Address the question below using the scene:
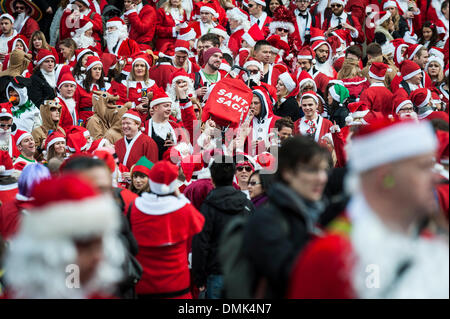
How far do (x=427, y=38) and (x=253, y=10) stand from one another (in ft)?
11.9

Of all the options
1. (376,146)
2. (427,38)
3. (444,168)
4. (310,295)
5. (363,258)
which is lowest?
(427,38)

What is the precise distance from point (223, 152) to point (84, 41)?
6.33 m

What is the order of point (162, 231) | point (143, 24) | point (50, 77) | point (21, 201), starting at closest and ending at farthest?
point (21, 201) < point (162, 231) < point (50, 77) < point (143, 24)

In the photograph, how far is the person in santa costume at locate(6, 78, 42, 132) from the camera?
9156 millimetres

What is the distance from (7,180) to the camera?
5973 mm

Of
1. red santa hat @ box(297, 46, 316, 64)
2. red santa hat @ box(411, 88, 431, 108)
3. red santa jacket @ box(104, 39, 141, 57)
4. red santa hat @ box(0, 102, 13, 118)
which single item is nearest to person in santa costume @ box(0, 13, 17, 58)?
red santa jacket @ box(104, 39, 141, 57)

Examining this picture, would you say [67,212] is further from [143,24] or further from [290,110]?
[143,24]

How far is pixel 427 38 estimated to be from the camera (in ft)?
45.0

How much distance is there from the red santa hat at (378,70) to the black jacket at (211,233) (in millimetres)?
5522

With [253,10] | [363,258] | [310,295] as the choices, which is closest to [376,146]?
[363,258]

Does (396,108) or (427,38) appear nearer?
(396,108)

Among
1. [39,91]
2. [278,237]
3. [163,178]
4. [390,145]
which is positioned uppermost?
[390,145]

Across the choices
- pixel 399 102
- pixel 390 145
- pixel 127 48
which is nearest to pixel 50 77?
pixel 127 48

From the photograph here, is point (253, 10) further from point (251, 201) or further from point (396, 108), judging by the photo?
point (251, 201)
